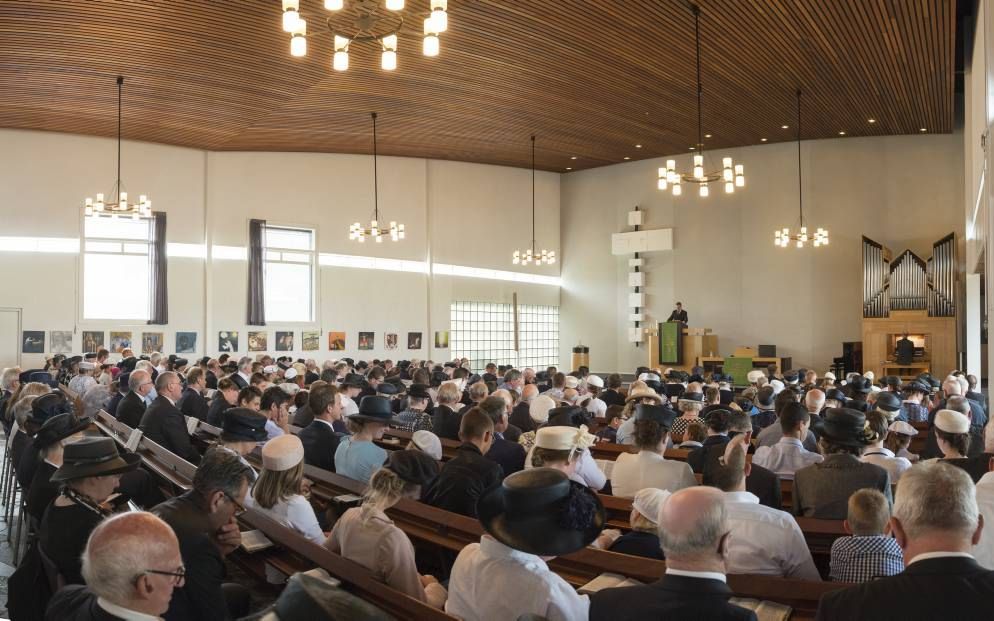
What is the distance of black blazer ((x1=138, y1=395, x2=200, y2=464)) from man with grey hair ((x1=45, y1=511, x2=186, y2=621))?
15.6 ft

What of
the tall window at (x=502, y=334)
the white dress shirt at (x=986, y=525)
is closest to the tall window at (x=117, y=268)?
the tall window at (x=502, y=334)

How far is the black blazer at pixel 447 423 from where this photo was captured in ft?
25.3

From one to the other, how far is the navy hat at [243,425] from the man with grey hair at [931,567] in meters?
3.64

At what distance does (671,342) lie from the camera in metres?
21.7

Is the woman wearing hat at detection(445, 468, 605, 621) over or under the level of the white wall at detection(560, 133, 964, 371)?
under

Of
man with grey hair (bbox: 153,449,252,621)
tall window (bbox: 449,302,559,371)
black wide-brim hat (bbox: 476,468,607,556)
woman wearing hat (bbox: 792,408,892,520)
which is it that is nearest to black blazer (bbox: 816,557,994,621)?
black wide-brim hat (bbox: 476,468,607,556)

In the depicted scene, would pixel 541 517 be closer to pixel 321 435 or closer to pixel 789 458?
pixel 789 458

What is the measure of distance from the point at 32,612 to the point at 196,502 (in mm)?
700

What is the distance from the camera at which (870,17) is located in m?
12.0

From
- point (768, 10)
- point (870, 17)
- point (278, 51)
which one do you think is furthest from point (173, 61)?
point (870, 17)

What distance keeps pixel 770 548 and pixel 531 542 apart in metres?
1.34

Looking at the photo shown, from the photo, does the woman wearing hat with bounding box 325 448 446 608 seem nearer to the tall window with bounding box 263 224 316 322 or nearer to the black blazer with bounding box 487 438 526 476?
the black blazer with bounding box 487 438 526 476

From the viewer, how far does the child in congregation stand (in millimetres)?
3045

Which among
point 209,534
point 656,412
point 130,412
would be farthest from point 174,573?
point 130,412
